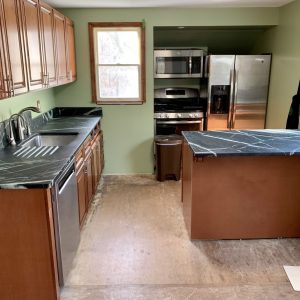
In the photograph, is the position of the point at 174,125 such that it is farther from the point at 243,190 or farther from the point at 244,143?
the point at 243,190

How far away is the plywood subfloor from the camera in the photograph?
2.14 meters

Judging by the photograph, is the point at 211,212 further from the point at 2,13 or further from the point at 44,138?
the point at 2,13

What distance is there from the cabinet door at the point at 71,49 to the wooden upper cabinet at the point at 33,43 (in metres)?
1.00

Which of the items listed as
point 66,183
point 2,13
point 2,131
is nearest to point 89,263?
point 66,183

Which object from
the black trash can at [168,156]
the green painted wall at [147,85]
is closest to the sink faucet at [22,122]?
the green painted wall at [147,85]

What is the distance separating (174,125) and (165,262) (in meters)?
2.28

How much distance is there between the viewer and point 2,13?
1.91 meters

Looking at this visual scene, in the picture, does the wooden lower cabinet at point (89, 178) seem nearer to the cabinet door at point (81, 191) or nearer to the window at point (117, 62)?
the cabinet door at point (81, 191)

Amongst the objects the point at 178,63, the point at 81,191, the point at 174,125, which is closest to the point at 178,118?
the point at 174,125

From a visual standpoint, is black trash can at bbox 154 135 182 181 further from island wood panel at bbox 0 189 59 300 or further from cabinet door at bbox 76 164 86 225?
island wood panel at bbox 0 189 59 300

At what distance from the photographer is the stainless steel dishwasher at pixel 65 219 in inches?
76.1

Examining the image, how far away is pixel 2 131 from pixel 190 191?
1707 millimetres

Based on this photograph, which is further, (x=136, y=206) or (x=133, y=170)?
(x=133, y=170)

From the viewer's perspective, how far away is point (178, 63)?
4.25 m
